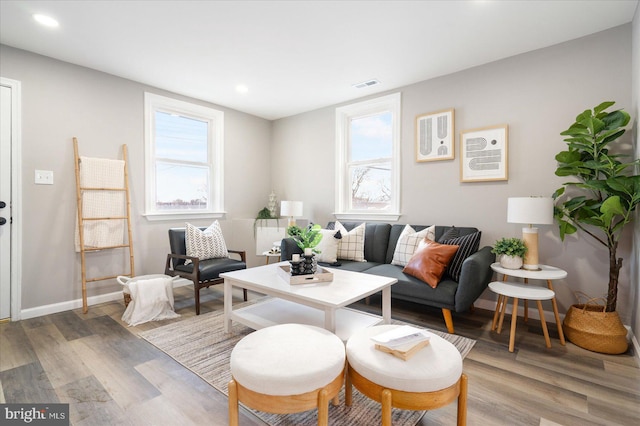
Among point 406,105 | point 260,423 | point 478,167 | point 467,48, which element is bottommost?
point 260,423

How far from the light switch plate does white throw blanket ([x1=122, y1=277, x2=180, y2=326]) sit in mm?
1297

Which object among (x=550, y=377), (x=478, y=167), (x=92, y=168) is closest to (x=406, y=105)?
(x=478, y=167)

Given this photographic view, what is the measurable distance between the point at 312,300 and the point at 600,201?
94.5 inches

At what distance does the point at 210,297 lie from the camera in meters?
3.61

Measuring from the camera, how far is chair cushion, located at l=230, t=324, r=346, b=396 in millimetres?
1225

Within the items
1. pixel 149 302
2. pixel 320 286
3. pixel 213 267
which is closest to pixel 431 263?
pixel 320 286

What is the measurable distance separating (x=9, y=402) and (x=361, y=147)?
398cm

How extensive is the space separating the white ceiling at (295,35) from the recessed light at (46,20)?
0.13 ft

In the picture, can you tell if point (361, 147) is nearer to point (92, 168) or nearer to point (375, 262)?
point (375, 262)

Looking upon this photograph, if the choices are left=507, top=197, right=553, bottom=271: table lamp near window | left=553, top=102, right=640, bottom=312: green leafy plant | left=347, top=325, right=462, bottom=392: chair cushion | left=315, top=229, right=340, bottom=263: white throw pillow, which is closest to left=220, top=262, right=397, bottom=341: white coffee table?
left=347, top=325, right=462, bottom=392: chair cushion

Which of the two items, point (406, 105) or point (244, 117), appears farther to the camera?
point (244, 117)

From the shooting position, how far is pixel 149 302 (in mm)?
2895

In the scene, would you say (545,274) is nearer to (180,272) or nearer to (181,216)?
(180,272)

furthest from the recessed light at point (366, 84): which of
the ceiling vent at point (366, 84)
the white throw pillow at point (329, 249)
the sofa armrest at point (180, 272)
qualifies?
the sofa armrest at point (180, 272)
